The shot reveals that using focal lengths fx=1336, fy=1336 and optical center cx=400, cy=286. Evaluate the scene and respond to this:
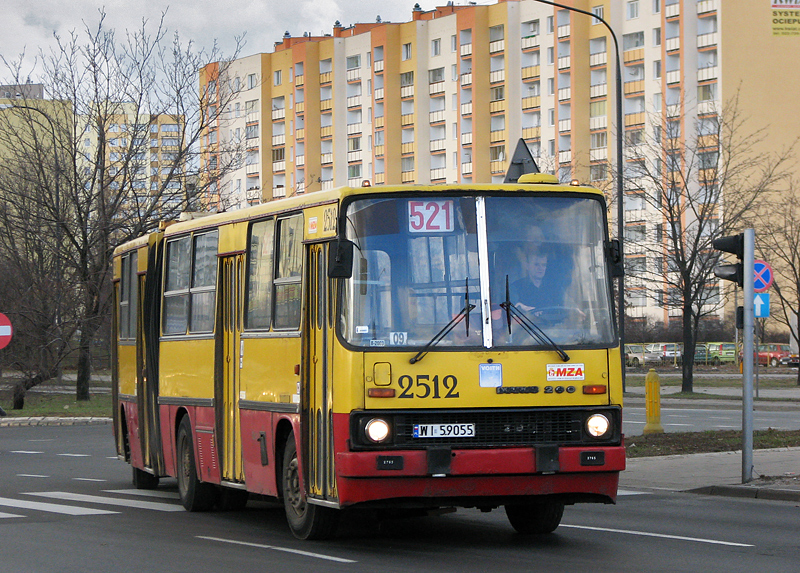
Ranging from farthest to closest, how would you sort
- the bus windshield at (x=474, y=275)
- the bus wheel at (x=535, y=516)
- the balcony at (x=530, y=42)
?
the balcony at (x=530, y=42)
the bus wheel at (x=535, y=516)
the bus windshield at (x=474, y=275)

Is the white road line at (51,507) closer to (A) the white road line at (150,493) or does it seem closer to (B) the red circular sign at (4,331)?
(A) the white road line at (150,493)

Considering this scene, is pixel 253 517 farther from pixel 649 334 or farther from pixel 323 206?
pixel 649 334

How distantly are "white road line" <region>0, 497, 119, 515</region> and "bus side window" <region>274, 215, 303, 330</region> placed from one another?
3.50 m

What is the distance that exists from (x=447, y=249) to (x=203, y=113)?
32.0m

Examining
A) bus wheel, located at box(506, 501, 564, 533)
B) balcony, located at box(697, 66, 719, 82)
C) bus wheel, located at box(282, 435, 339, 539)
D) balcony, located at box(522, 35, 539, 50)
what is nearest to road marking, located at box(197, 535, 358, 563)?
bus wheel, located at box(282, 435, 339, 539)

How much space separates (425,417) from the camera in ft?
33.1

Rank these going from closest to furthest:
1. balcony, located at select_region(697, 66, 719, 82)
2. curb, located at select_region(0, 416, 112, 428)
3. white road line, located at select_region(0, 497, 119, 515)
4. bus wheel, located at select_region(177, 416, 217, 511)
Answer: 1. white road line, located at select_region(0, 497, 119, 515)
2. bus wheel, located at select_region(177, 416, 217, 511)
3. curb, located at select_region(0, 416, 112, 428)
4. balcony, located at select_region(697, 66, 719, 82)

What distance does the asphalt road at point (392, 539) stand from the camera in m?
9.80

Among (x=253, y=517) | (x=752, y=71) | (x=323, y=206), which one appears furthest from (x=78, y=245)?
(x=752, y=71)

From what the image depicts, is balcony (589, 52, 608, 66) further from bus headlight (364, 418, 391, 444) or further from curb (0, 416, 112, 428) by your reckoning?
bus headlight (364, 418, 391, 444)

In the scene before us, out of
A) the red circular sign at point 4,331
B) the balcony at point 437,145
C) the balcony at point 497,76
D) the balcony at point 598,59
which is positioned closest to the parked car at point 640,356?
the balcony at point 598,59

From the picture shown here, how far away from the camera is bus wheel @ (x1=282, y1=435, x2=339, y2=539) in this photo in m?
11.0

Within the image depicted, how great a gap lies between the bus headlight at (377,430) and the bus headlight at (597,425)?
158cm

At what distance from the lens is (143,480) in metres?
16.9
